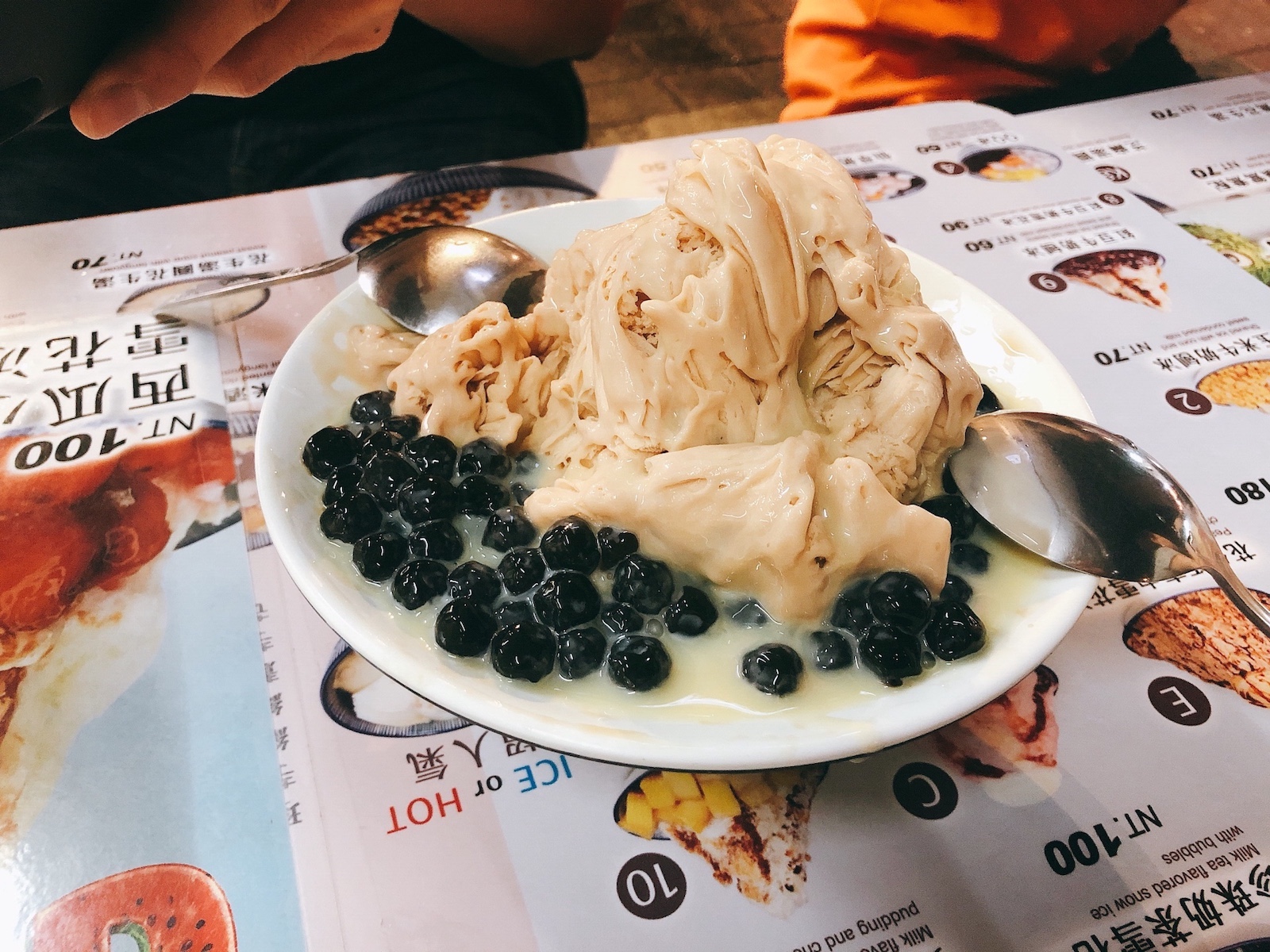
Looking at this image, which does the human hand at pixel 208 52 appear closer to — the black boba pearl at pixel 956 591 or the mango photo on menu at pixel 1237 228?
the black boba pearl at pixel 956 591

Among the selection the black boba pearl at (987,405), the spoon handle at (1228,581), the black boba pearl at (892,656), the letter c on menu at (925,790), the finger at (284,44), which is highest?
the finger at (284,44)

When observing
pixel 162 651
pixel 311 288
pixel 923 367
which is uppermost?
pixel 923 367

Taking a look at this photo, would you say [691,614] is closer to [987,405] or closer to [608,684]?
[608,684]

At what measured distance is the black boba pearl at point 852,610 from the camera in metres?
0.80

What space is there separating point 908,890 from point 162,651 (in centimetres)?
98

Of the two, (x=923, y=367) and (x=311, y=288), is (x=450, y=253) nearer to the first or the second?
(x=311, y=288)

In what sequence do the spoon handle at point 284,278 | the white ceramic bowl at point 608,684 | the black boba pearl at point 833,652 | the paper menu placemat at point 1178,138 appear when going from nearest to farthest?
the white ceramic bowl at point 608,684 < the black boba pearl at point 833,652 < the spoon handle at point 284,278 < the paper menu placemat at point 1178,138

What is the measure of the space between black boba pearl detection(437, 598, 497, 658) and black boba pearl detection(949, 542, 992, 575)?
1.75ft

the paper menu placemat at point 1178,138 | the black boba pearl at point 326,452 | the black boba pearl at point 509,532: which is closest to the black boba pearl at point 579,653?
the black boba pearl at point 509,532

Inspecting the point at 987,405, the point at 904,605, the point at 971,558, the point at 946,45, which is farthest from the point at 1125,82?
the point at 904,605

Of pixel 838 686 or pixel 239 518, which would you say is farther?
pixel 239 518

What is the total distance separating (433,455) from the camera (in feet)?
3.09

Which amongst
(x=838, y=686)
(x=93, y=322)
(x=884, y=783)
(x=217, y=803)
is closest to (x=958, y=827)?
(x=884, y=783)

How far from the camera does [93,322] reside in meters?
1.44
